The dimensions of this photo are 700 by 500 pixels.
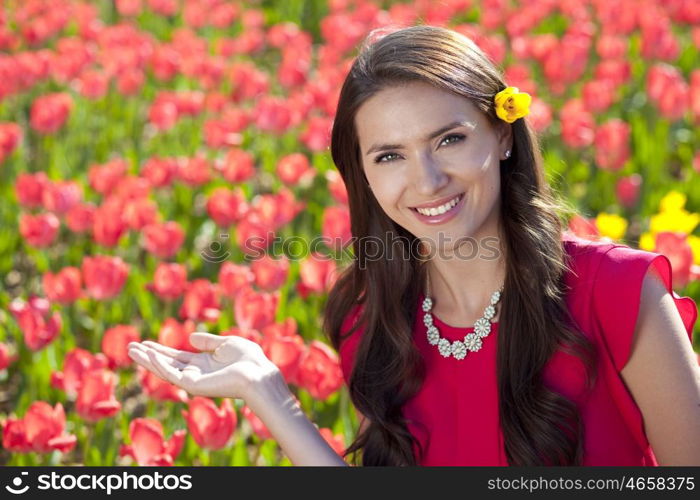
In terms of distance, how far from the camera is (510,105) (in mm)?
2396

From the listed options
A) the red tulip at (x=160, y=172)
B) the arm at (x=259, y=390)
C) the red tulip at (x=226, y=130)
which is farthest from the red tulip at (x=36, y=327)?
the red tulip at (x=226, y=130)

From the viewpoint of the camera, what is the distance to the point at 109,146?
5.25m

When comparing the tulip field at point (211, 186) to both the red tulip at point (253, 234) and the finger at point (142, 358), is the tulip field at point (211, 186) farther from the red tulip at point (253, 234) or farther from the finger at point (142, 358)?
the finger at point (142, 358)

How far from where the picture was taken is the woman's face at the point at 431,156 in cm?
233

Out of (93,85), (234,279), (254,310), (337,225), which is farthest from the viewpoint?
(93,85)

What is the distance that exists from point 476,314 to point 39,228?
2.03 metres

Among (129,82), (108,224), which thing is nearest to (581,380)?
(108,224)

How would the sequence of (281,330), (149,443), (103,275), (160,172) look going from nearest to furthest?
(149,443) < (281,330) < (103,275) < (160,172)

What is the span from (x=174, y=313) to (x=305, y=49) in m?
2.53

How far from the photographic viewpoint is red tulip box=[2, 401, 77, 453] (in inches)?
113

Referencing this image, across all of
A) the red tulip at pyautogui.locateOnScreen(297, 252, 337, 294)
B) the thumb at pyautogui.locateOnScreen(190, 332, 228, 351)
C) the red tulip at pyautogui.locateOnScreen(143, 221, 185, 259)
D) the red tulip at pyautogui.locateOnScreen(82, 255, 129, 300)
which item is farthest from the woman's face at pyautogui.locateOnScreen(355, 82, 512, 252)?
the red tulip at pyautogui.locateOnScreen(143, 221, 185, 259)

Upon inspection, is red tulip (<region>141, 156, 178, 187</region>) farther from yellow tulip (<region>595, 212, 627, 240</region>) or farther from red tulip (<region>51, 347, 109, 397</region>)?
yellow tulip (<region>595, 212, 627, 240</region>)

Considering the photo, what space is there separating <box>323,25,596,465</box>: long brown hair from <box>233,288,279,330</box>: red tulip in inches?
28.6

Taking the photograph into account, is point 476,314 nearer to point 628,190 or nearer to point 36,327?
point 36,327
